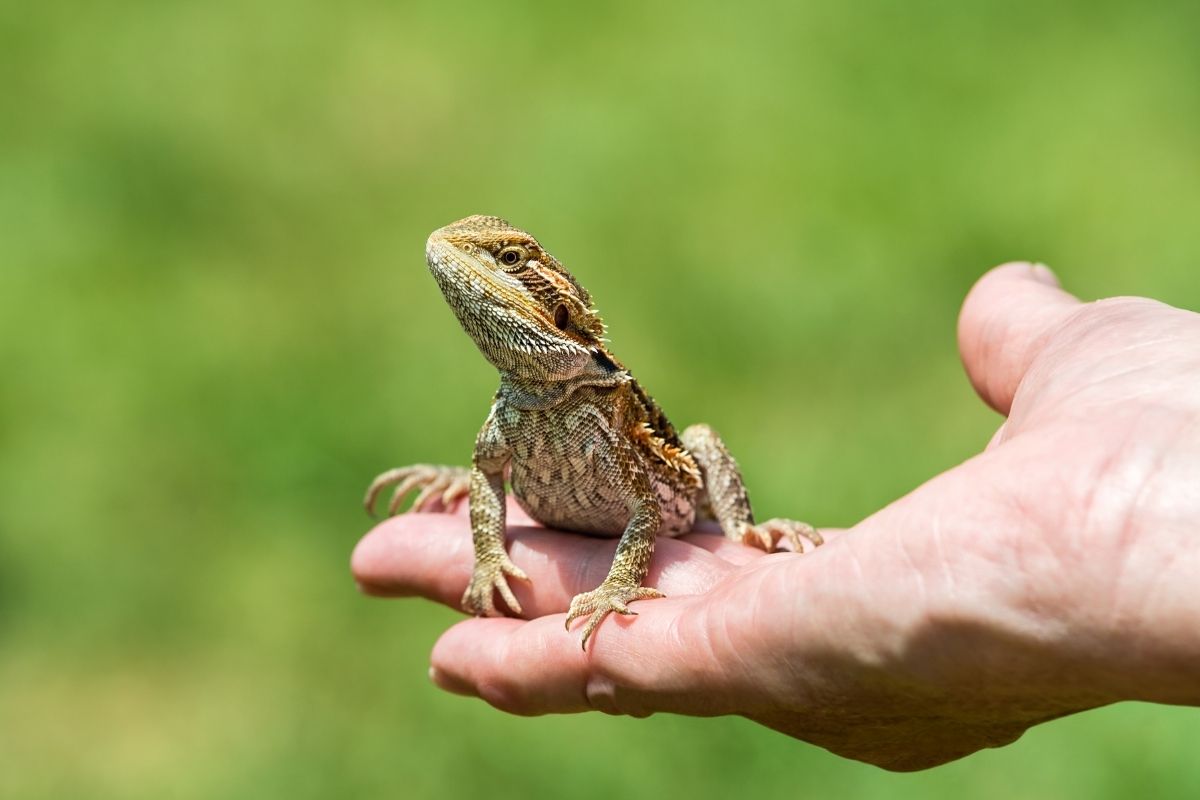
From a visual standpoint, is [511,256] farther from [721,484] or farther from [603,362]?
[721,484]

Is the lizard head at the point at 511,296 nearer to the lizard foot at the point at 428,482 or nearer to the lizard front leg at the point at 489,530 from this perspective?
the lizard front leg at the point at 489,530

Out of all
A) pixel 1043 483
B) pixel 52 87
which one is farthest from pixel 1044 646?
pixel 52 87

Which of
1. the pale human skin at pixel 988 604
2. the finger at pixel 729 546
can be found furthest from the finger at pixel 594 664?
the finger at pixel 729 546

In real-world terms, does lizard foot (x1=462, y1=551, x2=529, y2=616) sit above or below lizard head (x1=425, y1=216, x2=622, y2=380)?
below

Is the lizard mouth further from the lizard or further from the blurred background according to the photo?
the blurred background

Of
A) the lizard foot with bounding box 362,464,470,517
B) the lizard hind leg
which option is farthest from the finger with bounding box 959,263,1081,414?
the lizard foot with bounding box 362,464,470,517
